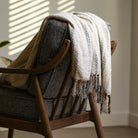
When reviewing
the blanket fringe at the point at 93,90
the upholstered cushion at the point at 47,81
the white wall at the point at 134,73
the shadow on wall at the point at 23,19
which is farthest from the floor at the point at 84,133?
the upholstered cushion at the point at 47,81

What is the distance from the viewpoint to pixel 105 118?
3557mm

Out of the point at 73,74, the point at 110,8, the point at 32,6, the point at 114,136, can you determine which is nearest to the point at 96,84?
the point at 73,74

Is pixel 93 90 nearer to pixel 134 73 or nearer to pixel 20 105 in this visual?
pixel 20 105

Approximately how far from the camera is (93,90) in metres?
1.89

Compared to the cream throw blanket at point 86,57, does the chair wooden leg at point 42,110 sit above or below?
below

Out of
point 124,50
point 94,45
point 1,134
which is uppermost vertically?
point 94,45

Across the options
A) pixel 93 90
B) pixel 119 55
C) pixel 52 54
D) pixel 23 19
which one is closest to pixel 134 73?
pixel 119 55

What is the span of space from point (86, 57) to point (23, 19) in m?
1.57

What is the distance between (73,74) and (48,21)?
0.32 meters

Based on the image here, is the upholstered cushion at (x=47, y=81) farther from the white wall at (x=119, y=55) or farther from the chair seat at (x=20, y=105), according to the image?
the white wall at (x=119, y=55)

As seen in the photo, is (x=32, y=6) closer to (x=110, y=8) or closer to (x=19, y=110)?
(x=110, y=8)

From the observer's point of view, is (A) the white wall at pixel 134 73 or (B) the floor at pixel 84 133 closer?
(B) the floor at pixel 84 133

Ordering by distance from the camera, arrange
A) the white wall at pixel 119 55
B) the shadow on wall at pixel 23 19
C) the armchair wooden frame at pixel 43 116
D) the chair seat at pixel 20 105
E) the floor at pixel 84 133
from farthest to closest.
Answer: the white wall at pixel 119 55
the shadow on wall at pixel 23 19
the floor at pixel 84 133
the chair seat at pixel 20 105
the armchair wooden frame at pixel 43 116

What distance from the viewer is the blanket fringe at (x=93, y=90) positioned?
1785 millimetres
